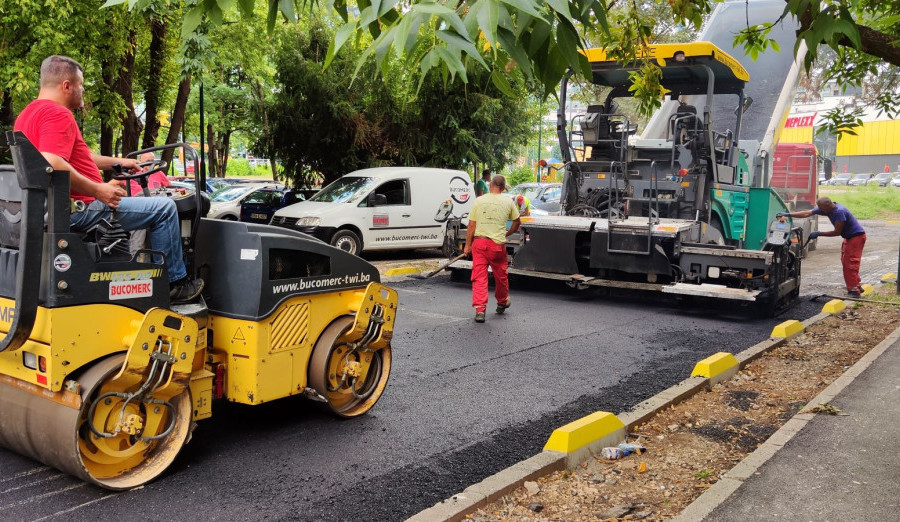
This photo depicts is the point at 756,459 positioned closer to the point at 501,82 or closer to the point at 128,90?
the point at 501,82

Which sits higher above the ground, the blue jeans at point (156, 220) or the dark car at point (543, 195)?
the dark car at point (543, 195)

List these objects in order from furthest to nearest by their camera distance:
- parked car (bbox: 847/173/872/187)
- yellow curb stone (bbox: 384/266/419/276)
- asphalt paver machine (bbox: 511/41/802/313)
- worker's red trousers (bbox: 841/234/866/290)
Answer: parked car (bbox: 847/173/872/187) → yellow curb stone (bbox: 384/266/419/276) → worker's red trousers (bbox: 841/234/866/290) → asphalt paver machine (bbox: 511/41/802/313)

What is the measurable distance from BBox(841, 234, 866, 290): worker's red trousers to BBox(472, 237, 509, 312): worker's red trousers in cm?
613

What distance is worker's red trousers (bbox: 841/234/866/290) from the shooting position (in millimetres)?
12523

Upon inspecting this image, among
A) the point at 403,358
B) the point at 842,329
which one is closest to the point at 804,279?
the point at 842,329

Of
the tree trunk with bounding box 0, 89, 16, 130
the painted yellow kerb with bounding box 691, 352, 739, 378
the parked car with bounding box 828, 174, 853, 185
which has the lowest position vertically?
the painted yellow kerb with bounding box 691, 352, 739, 378

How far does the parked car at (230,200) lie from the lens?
62.2ft

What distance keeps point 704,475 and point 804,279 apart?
11479 mm

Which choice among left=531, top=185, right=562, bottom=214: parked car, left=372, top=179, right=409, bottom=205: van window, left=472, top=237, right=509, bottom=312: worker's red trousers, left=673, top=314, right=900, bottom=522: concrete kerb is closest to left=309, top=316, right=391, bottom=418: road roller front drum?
left=673, top=314, right=900, bottom=522: concrete kerb

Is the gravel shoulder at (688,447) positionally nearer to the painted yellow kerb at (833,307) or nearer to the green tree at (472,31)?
the painted yellow kerb at (833,307)

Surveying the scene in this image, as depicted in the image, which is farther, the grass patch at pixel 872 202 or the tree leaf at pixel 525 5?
the grass patch at pixel 872 202

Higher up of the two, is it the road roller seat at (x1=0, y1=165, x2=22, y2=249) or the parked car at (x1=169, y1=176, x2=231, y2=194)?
the parked car at (x1=169, y1=176, x2=231, y2=194)

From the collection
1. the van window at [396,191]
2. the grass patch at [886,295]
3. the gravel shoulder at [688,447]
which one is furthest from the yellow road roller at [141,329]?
the van window at [396,191]

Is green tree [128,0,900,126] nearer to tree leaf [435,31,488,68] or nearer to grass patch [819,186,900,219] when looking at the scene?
tree leaf [435,31,488,68]
